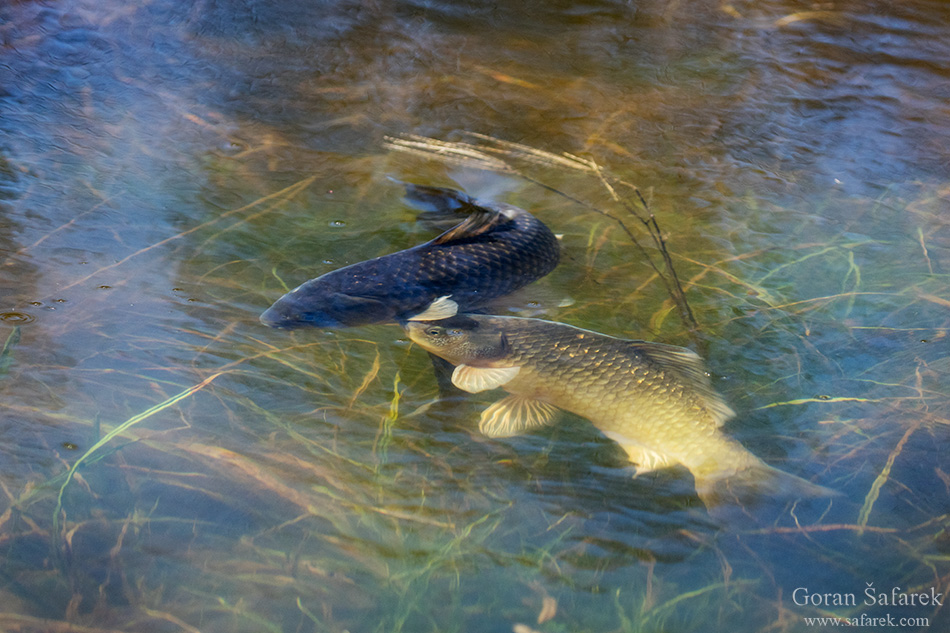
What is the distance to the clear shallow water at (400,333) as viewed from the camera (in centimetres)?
209

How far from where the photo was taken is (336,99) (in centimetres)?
450

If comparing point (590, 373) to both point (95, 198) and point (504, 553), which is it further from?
point (95, 198)

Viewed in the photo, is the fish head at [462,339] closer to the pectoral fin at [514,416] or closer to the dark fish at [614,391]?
the dark fish at [614,391]

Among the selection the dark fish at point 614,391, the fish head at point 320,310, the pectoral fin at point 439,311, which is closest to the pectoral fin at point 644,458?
the dark fish at point 614,391

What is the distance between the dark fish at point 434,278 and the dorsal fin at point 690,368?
2.26 feet

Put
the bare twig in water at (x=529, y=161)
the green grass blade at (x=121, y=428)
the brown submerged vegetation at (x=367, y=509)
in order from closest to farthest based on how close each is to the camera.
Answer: the brown submerged vegetation at (x=367, y=509)
the green grass blade at (x=121, y=428)
the bare twig in water at (x=529, y=161)

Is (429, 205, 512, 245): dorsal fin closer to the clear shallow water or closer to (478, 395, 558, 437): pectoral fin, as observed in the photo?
the clear shallow water

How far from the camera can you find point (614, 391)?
253 cm

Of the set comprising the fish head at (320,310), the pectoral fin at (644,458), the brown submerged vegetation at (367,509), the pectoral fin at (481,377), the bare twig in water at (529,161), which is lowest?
the brown submerged vegetation at (367,509)

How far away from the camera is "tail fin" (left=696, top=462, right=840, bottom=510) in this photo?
7.42 ft

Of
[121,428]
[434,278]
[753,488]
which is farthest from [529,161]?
[121,428]

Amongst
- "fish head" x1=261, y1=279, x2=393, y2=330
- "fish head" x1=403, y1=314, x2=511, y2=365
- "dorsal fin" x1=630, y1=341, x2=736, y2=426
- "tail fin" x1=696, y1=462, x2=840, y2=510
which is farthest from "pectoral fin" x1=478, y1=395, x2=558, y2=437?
"fish head" x1=261, y1=279, x2=393, y2=330

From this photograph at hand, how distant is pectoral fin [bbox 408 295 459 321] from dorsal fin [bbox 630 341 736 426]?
75 centimetres

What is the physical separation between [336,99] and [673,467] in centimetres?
327
